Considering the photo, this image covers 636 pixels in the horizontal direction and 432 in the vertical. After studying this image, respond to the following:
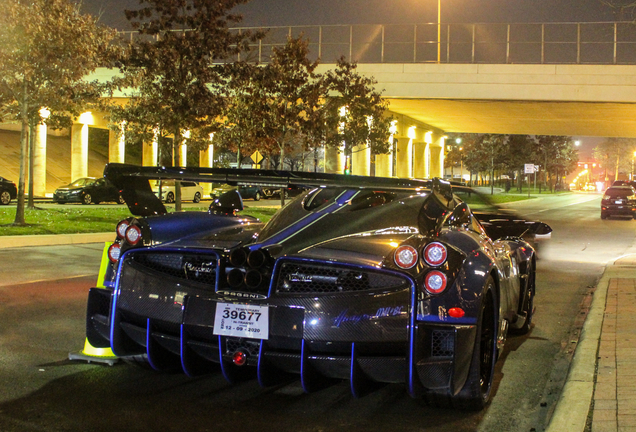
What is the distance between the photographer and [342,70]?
113 feet

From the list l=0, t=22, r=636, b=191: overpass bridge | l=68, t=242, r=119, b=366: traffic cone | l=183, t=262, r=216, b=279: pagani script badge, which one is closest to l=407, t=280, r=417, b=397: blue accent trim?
l=183, t=262, r=216, b=279: pagani script badge

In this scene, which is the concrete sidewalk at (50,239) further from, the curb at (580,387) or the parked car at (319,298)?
the curb at (580,387)

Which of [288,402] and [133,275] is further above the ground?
[133,275]

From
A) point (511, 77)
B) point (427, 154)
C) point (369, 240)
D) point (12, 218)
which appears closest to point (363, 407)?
point (369, 240)

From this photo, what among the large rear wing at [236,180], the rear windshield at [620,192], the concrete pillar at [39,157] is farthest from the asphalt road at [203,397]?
the concrete pillar at [39,157]

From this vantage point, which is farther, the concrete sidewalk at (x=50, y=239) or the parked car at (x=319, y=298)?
the concrete sidewalk at (x=50, y=239)

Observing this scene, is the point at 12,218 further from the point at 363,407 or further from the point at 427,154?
the point at 427,154

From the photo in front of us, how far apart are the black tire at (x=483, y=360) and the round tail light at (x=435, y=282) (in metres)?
0.41

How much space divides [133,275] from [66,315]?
3304mm

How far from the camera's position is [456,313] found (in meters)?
4.04

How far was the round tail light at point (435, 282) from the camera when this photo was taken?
157 inches

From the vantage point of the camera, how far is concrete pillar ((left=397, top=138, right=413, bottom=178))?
5078 centimetres

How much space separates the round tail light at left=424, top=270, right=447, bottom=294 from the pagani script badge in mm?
1260

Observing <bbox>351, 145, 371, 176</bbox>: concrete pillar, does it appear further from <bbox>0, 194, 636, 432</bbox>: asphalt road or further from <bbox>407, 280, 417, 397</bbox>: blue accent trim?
<bbox>407, 280, 417, 397</bbox>: blue accent trim
